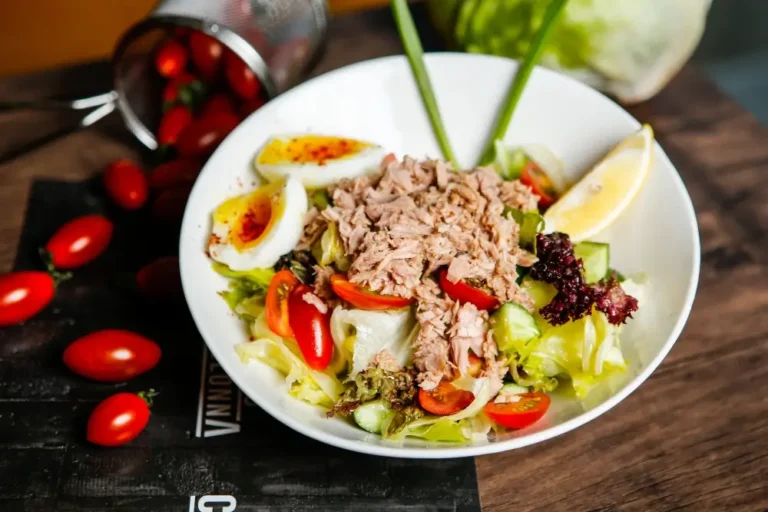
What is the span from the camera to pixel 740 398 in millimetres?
2322

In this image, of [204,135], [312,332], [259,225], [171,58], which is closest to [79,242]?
[204,135]

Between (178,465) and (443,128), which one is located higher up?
(443,128)

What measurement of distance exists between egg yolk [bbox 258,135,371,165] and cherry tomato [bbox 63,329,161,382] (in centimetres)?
71

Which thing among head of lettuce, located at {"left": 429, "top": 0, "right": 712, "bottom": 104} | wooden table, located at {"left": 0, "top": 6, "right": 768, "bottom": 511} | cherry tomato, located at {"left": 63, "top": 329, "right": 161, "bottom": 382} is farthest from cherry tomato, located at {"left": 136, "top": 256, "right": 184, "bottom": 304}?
head of lettuce, located at {"left": 429, "top": 0, "right": 712, "bottom": 104}

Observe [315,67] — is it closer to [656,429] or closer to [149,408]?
[149,408]

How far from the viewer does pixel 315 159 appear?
243cm

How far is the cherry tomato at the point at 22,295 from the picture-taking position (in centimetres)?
241

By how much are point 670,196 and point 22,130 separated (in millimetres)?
2567

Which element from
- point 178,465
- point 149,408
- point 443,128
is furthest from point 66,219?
point 443,128

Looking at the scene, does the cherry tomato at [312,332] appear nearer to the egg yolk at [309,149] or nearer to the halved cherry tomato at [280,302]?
the halved cherry tomato at [280,302]

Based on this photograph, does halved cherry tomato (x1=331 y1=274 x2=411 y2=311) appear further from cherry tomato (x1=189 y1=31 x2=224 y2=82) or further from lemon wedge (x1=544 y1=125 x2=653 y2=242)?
cherry tomato (x1=189 y1=31 x2=224 y2=82)

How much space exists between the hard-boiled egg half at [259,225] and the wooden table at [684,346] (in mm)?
884

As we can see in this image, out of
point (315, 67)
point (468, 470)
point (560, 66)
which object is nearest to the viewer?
point (468, 470)

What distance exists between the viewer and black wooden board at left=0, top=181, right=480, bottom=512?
2062 mm
